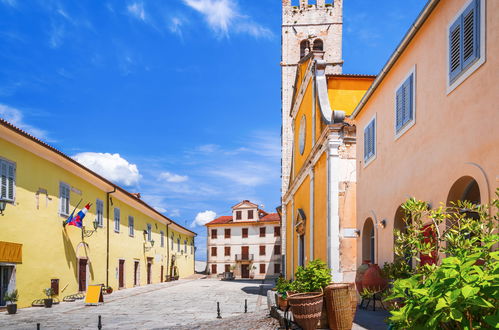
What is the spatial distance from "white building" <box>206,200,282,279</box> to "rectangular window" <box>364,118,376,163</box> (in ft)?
157

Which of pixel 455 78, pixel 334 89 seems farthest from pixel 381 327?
pixel 334 89

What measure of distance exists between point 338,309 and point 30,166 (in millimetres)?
14307

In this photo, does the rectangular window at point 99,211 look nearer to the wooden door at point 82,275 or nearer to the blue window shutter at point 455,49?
the wooden door at point 82,275

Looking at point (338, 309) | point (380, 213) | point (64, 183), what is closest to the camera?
point (338, 309)

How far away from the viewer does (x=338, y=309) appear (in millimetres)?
8641

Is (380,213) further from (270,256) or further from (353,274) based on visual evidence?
(270,256)

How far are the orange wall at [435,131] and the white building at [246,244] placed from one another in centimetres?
4850

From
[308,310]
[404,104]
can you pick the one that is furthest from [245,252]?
[308,310]

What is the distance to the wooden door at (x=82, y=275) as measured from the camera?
898 inches

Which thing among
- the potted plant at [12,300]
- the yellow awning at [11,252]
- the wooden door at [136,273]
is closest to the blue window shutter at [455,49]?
the yellow awning at [11,252]

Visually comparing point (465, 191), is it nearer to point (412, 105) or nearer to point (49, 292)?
point (412, 105)

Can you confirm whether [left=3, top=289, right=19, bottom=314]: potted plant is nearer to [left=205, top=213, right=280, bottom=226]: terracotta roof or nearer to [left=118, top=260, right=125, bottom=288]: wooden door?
[left=118, top=260, right=125, bottom=288]: wooden door

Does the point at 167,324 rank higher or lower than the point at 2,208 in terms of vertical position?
lower

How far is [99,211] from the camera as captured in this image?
85.4ft
